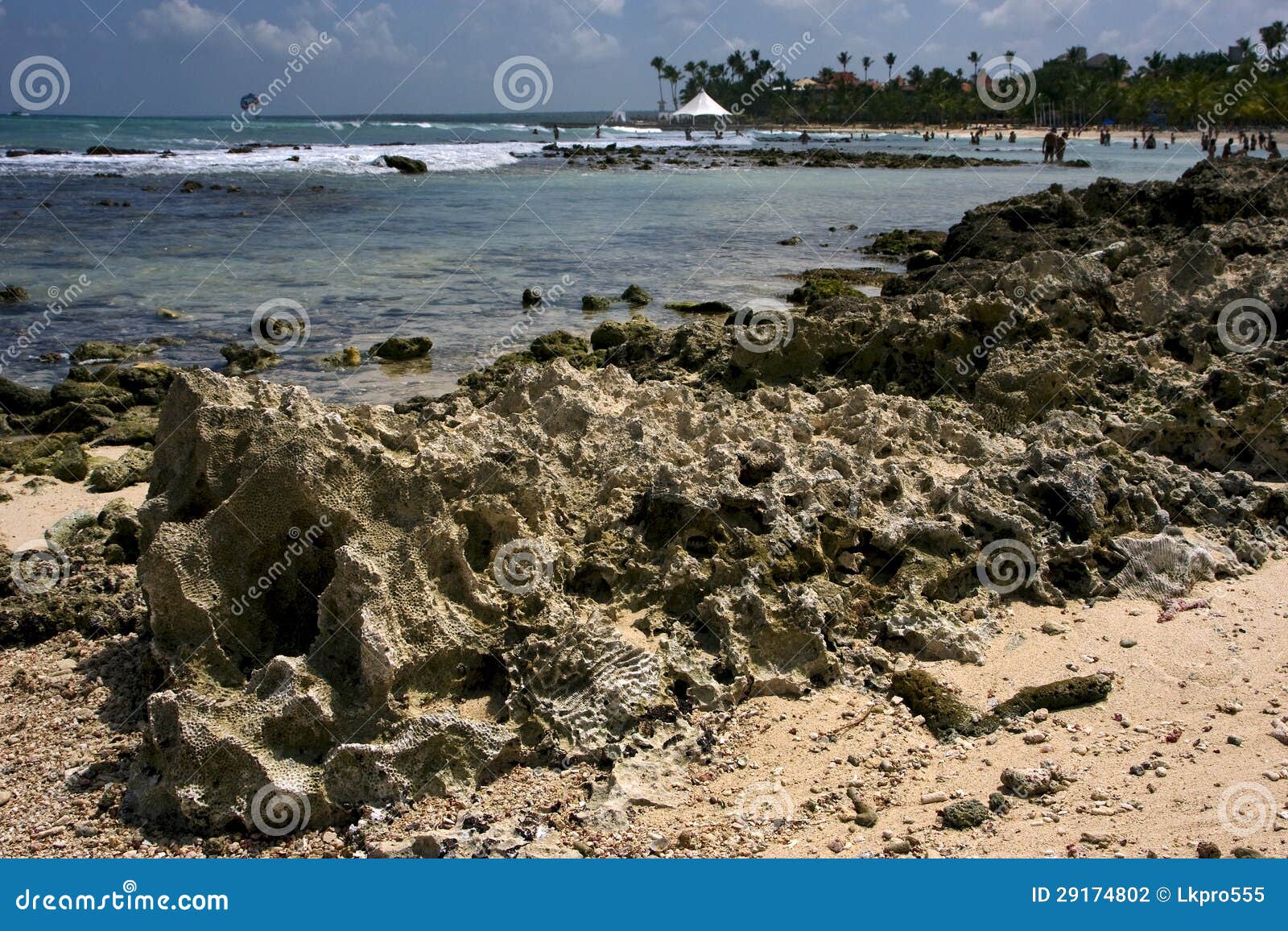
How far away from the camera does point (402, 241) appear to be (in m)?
23.6

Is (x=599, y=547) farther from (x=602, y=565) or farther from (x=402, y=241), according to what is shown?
(x=402, y=241)

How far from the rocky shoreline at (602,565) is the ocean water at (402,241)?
5839 mm

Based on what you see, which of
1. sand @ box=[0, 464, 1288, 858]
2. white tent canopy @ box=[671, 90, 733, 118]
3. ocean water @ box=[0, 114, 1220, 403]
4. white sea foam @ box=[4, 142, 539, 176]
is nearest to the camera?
sand @ box=[0, 464, 1288, 858]

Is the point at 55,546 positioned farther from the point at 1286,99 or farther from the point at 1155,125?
the point at 1155,125

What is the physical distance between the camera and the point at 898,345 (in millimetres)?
8195

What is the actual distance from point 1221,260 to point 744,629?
7.45 meters

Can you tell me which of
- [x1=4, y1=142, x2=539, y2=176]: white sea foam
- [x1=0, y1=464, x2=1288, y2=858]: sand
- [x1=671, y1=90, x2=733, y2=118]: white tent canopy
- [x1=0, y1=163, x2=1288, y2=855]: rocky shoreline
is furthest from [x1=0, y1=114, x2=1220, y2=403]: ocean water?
Result: [x1=0, y1=464, x2=1288, y2=858]: sand

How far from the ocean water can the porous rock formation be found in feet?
19.5

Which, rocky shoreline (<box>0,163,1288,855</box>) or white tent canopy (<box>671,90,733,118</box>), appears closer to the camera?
rocky shoreline (<box>0,163,1288,855</box>)

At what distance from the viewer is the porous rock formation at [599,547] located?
4.04m

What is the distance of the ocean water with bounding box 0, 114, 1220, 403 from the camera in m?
14.2

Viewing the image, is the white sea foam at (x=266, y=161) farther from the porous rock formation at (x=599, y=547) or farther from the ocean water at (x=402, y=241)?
the porous rock formation at (x=599, y=547)

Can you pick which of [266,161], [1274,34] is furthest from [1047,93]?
[266,161]

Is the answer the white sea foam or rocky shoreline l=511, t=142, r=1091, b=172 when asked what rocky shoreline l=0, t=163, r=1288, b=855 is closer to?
the white sea foam
